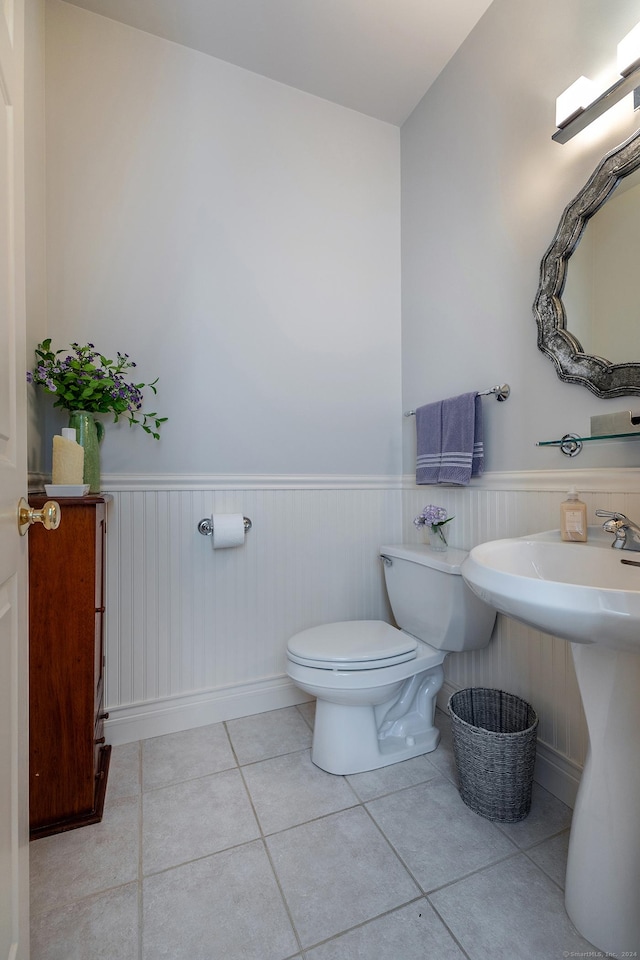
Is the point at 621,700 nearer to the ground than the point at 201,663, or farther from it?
farther from it

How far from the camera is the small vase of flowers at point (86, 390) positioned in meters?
1.35

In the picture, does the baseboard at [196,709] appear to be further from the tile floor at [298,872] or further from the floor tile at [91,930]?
the floor tile at [91,930]

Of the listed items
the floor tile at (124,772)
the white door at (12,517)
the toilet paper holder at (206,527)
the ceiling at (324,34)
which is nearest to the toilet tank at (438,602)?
the toilet paper holder at (206,527)

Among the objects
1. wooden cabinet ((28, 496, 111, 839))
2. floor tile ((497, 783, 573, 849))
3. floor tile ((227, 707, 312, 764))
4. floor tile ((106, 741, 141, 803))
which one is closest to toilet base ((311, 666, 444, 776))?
floor tile ((227, 707, 312, 764))

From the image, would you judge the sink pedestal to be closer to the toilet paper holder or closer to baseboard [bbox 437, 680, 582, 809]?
baseboard [bbox 437, 680, 582, 809]

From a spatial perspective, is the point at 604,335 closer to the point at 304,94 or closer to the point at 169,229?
the point at 169,229

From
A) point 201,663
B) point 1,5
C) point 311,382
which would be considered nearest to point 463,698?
point 201,663

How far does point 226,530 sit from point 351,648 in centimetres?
64

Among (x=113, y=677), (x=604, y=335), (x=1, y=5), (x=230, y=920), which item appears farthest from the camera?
(x=113, y=677)

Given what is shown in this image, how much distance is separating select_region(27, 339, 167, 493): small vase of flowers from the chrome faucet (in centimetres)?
145

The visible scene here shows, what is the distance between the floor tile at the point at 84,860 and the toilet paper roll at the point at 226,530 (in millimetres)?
850

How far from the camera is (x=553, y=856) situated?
3.61ft

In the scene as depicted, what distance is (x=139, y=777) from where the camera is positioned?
1423 millimetres

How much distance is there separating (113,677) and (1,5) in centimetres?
174
